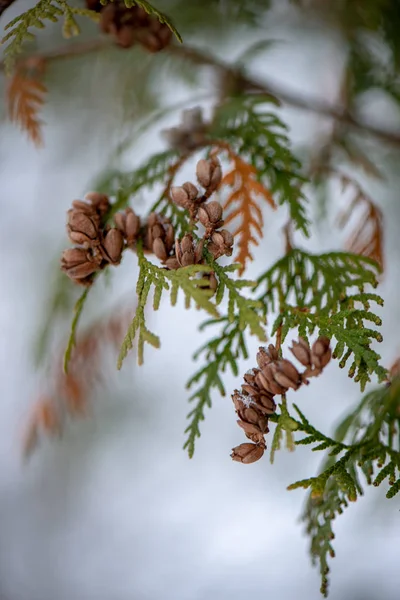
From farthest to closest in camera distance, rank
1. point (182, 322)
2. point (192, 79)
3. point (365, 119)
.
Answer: point (182, 322)
point (365, 119)
point (192, 79)

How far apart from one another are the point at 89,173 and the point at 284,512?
902 mm

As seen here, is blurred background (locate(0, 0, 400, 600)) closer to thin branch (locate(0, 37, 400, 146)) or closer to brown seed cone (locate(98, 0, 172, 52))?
thin branch (locate(0, 37, 400, 146))

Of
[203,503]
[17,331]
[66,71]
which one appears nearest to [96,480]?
[203,503]

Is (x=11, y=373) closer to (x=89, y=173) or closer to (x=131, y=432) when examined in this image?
(x=131, y=432)

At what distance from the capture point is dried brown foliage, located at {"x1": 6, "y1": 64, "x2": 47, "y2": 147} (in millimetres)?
536

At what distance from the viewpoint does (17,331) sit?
1.38 m

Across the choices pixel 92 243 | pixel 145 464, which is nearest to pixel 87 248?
pixel 92 243

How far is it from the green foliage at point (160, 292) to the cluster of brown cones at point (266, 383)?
0.16ft

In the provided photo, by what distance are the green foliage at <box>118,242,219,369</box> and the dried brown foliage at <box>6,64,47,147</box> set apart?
0.72 ft

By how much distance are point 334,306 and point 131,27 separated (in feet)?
1.02

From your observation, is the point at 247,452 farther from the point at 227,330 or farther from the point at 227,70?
the point at 227,70

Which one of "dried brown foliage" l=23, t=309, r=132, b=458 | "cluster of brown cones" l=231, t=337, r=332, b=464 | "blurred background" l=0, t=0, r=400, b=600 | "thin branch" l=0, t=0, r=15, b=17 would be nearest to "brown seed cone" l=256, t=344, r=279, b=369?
"cluster of brown cones" l=231, t=337, r=332, b=464

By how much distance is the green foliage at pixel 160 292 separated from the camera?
32cm

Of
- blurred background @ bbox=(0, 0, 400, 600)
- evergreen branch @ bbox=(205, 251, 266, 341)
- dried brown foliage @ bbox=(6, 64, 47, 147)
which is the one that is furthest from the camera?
blurred background @ bbox=(0, 0, 400, 600)
